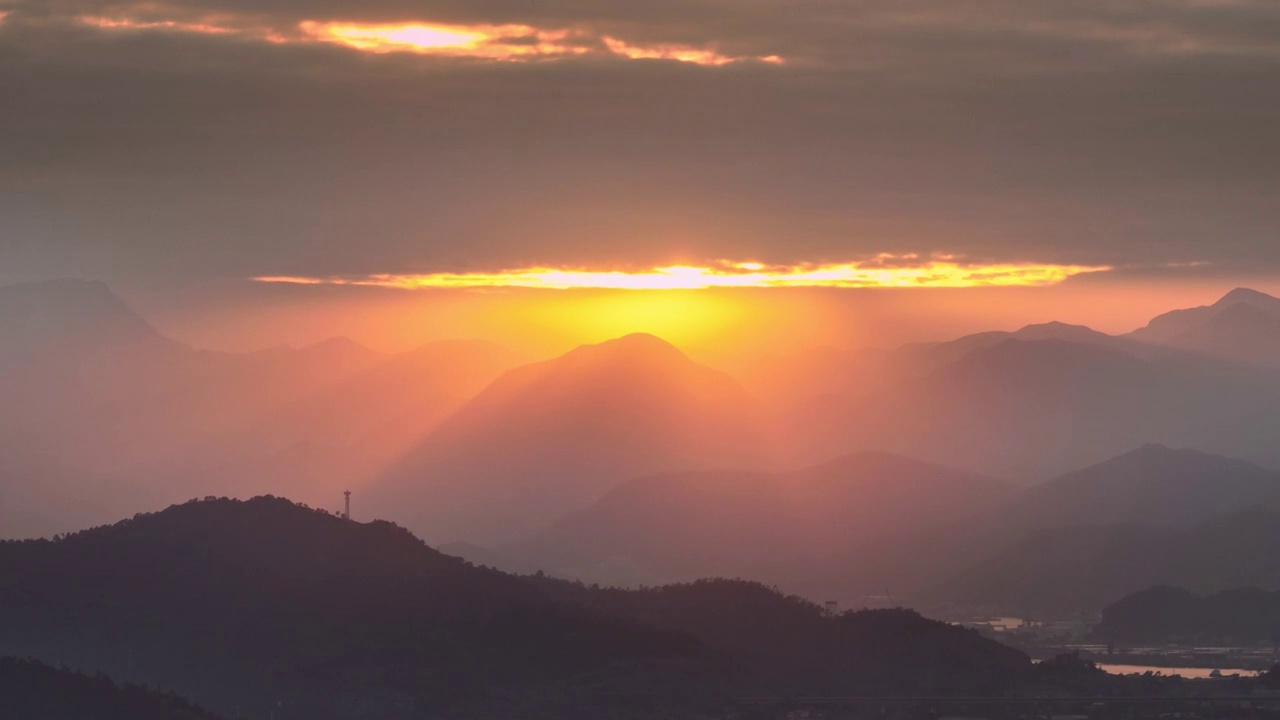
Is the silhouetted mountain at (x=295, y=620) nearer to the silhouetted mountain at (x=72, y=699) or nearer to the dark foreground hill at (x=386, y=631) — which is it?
the dark foreground hill at (x=386, y=631)

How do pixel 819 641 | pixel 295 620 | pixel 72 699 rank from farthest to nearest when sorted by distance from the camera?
pixel 819 641 → pixel 295 620 → pixel 72 699

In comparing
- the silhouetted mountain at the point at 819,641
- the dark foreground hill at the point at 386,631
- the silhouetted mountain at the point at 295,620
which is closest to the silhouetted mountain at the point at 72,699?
the dark foreground hill at the point at 386,631

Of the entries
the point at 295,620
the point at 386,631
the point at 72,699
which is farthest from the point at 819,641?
the point at 72,699

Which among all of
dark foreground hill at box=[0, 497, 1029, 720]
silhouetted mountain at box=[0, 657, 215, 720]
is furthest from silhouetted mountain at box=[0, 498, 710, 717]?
silhouetted mountain at box=[0, 657, 215, 720]

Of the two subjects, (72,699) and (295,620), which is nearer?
(72,699)

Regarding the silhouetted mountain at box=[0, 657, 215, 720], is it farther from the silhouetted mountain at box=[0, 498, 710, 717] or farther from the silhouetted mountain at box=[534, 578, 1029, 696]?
the silhouetted mountain at box=[534, 578, 1029, 696]

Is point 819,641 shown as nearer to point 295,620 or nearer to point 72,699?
point 295,620
